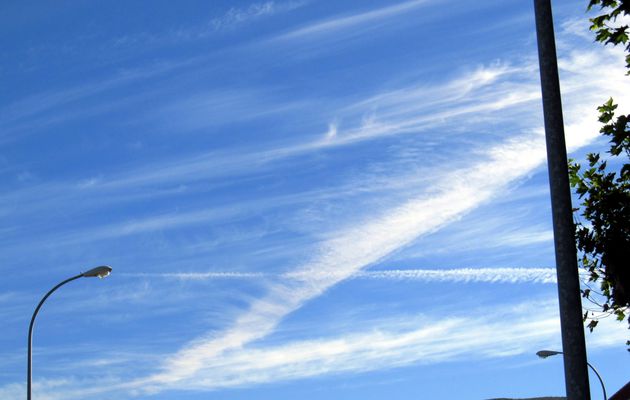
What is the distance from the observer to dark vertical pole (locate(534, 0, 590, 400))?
638cm

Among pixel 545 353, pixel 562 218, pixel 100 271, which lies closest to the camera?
pixel 562 218

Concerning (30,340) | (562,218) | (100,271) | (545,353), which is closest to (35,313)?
(30,340)

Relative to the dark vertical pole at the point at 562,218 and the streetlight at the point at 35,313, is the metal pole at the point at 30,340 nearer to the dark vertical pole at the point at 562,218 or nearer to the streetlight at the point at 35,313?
the streetlight at the point at 35,313

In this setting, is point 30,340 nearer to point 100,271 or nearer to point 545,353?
point 100,271

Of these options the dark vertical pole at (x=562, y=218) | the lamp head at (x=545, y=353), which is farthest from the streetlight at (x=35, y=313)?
the lamp head at (x=545, y=353)

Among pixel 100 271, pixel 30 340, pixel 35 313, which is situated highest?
pixel 100 271

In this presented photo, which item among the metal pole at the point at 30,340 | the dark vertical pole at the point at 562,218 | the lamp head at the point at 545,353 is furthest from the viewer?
the lamp head at the point at 545,353

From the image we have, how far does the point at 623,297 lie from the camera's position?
45.0 ft

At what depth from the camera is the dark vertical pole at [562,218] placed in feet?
20.9

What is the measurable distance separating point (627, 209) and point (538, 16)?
28.1 feet

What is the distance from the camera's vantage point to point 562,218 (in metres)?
6.71

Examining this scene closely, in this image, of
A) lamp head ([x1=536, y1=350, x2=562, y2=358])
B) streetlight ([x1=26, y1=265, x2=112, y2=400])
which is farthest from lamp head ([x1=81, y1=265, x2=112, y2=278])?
lamp head ([x1=536, y1=350, x2=562, y2=358])

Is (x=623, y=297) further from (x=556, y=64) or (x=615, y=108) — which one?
(x=556, y=64)

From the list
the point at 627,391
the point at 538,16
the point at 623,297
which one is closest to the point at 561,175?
the point at 538,16
